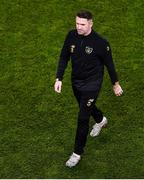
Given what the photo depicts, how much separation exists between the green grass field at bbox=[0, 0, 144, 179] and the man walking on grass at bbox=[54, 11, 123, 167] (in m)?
0.66

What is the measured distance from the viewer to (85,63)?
8.45 metres

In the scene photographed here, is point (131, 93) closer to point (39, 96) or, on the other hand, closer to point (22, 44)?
point (39, 96)

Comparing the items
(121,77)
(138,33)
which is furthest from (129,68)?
(138,33)

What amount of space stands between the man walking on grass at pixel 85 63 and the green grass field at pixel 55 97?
665 millimetres

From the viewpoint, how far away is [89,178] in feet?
29.0

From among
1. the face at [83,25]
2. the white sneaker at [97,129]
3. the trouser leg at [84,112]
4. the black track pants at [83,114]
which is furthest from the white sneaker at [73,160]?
the face at [83,25]

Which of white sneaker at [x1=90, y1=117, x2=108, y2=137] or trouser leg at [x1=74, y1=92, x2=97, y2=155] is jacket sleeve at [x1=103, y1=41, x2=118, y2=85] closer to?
trouser leg at [x1=74, y1=92, x2=97, y2=155]

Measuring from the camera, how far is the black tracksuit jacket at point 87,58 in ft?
27.3

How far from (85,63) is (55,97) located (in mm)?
2227

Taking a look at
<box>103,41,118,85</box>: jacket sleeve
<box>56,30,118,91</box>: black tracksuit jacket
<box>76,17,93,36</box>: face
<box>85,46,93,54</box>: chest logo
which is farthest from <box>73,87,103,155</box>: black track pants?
<box>76,17,93,36</box>: face

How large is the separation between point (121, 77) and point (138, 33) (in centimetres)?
162

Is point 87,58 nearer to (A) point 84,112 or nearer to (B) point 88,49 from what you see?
(B) point 88,49

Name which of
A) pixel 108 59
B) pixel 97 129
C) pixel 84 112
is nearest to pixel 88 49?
pixel 108 59

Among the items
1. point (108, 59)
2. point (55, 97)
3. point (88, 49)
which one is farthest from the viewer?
point (55, 97)
